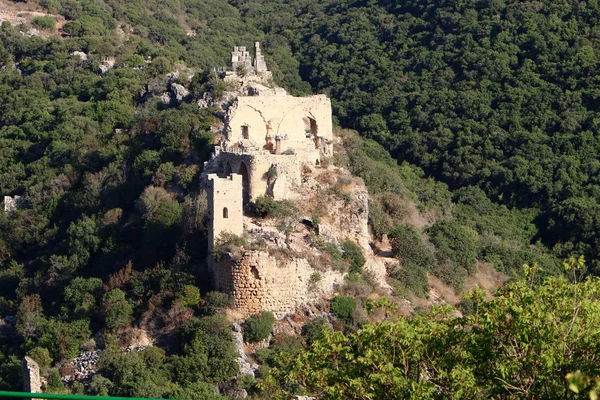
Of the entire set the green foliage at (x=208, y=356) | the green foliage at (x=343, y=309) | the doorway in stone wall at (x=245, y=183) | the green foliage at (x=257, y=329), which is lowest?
the green foliage at (x=208, y=356)

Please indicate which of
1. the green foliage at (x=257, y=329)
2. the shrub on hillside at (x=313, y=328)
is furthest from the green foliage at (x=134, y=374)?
the shrub on hillside at (x=313, y=328)

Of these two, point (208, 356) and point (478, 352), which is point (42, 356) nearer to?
point (208, 356)

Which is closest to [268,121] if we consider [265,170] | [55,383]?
[265,170]

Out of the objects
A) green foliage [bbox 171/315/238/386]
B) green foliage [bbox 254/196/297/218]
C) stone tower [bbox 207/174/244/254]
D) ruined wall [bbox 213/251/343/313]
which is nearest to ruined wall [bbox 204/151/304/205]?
green foliage [bbox 254/196/297/218]

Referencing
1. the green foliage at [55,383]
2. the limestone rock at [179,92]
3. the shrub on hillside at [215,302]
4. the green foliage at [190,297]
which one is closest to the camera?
the green foliage at [55,383]

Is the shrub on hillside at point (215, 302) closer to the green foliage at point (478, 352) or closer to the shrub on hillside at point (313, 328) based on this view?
the shrub on hillside at point (313, 328)

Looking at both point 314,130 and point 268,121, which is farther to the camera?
point 314,130

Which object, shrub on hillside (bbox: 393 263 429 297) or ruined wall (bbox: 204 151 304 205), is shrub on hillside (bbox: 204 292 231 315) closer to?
ruined wall (bbox: 204 151 304 205)
